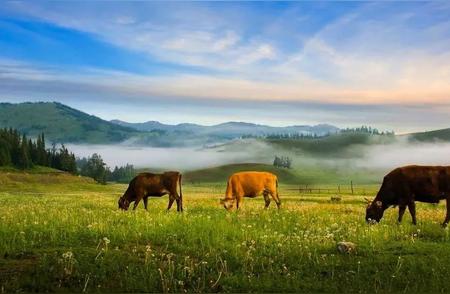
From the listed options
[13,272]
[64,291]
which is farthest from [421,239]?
[13,272]

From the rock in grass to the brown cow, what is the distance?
16.2m

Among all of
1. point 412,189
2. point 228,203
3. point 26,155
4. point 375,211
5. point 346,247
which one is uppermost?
point 26,155

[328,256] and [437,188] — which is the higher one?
[437,188]

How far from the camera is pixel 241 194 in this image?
31.0 meters

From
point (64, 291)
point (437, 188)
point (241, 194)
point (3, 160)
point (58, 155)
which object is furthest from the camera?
point (58, 155)

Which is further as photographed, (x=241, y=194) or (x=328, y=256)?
(x=241, y=194)

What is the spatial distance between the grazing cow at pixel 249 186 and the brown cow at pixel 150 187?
123 inches

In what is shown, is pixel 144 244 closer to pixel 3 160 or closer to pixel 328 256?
pixel 328 256

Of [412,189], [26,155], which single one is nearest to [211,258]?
[412,189]

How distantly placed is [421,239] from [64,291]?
11028 mm

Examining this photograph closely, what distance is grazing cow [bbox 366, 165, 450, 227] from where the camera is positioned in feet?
68.3

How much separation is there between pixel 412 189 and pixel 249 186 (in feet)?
39.1

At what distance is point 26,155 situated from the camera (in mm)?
179250

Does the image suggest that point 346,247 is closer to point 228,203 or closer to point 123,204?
point 228,203
